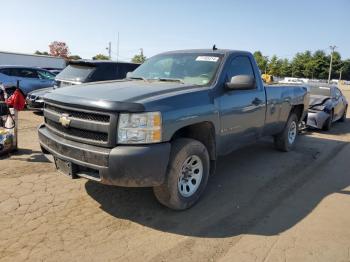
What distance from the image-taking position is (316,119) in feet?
32.6

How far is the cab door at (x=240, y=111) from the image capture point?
15.3 feet

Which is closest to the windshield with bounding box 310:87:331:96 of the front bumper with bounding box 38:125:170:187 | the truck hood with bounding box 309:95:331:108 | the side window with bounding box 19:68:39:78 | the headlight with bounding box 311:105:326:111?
the truck hood with bounding box 309:95:331:108

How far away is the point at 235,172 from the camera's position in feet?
18.9

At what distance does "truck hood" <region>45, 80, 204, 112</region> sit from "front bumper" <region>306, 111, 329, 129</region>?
668 centimetres

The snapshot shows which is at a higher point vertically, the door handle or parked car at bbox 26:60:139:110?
parked car at bbox 26:60:139:110

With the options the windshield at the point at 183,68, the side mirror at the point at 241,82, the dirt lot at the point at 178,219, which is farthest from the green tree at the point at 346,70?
the side mirror at the point at 241,82

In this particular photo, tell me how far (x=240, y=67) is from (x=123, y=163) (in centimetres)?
279

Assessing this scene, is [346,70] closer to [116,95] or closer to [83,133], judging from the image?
[116,95]

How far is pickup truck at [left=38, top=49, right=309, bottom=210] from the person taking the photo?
348 cm

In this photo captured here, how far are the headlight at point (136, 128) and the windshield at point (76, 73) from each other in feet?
19.8

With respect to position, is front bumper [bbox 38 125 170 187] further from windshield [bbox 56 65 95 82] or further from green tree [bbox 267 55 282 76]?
green tree [bbox 267 55 282 76]

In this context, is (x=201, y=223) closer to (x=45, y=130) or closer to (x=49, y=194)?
(x=49, y=194)

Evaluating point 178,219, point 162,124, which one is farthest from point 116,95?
point 178,219

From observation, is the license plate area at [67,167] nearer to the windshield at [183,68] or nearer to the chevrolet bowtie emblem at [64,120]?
the chevrolet bowtie emblem at [64,120]
